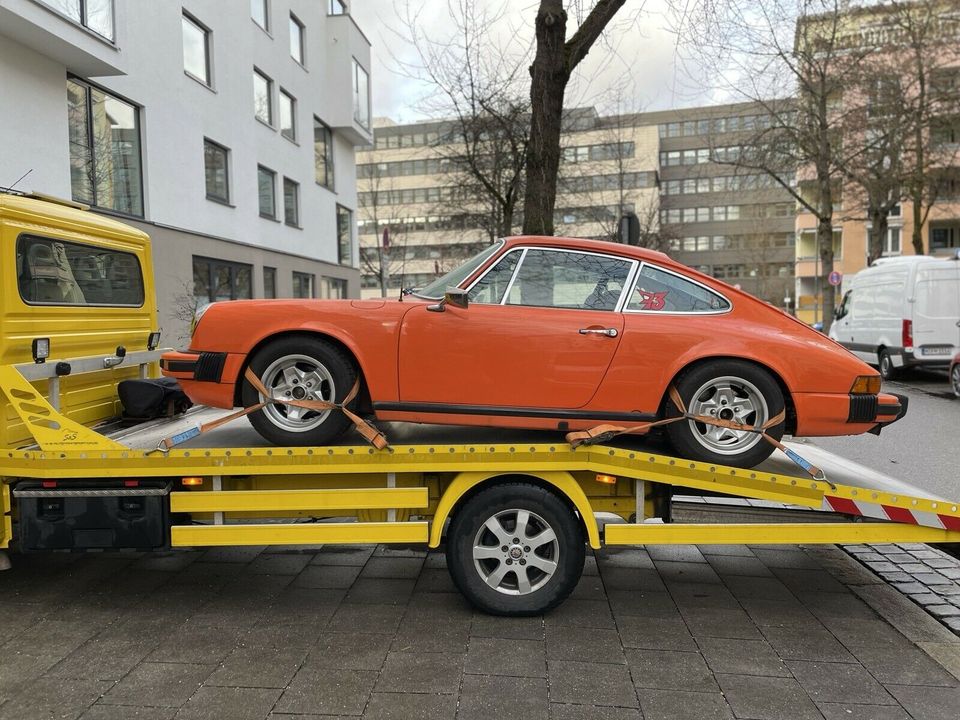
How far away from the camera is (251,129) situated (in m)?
18.9

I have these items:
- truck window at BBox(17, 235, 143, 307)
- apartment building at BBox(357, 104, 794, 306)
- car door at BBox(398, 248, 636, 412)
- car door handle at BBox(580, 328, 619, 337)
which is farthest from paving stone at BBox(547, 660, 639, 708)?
apartment building at BBox(357, 104, 794, 306)

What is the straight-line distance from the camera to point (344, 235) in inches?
1085

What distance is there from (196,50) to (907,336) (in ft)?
55.3

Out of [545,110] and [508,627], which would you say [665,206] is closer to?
[545,110]

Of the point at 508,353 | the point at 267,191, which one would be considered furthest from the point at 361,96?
the point at 508,353

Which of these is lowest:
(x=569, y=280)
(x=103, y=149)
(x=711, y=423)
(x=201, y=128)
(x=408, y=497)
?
(x=408, y=497)

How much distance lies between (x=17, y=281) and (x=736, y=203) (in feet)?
283

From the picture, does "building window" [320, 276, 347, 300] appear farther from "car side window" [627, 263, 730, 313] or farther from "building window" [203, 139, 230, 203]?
"car side window" [627, 263, 730, 313]

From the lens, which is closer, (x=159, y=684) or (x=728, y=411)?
(x=159, y=684)

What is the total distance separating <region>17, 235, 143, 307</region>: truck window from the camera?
166 inches

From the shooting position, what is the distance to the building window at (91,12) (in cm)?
1137

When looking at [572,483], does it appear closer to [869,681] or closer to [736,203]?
[869,681]

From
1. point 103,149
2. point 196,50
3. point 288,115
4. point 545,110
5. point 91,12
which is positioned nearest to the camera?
point 545,110

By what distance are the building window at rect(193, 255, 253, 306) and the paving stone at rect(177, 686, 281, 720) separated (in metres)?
13.7
